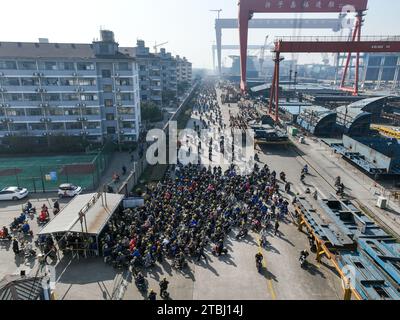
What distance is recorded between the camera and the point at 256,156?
36562 millimetres

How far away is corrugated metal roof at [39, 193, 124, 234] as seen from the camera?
56.1 ft

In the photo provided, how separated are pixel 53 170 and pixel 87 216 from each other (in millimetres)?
17016

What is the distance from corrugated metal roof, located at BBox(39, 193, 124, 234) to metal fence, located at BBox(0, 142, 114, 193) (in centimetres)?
719

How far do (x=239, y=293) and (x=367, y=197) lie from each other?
17728 mm

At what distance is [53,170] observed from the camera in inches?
1293

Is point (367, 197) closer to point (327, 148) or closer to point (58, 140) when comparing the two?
point (327, 148)

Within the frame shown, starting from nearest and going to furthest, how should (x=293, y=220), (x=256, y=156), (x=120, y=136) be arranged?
(x=293, y=220)
(x=256, y=156)
(x=120, y=136)

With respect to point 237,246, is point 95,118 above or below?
above

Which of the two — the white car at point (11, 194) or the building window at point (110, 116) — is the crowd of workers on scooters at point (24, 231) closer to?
the white car at point (11, 194)

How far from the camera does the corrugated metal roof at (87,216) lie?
1709 centimetres

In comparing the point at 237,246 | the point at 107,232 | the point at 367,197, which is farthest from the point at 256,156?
the point at 107,232

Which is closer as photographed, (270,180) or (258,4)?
(270,180)

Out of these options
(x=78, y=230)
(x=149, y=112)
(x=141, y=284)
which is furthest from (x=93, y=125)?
(x=141, y=284)

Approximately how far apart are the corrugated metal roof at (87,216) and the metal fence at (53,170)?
7187mm
